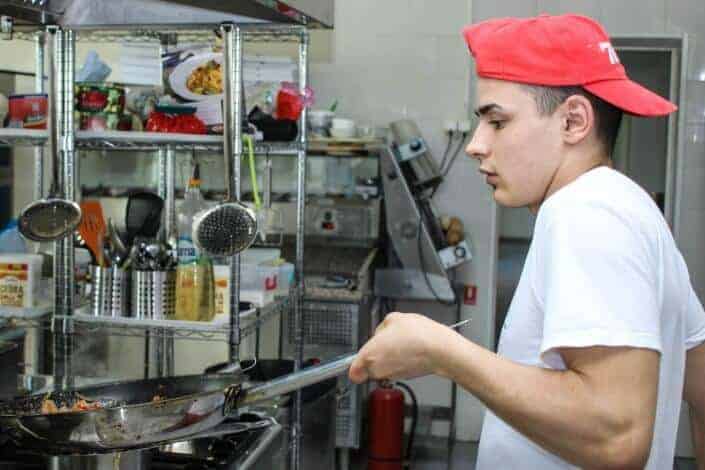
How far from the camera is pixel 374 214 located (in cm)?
388

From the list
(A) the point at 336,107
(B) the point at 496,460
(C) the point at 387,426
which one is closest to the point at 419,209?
(A) the point at 336,107

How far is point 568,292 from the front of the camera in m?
0.89

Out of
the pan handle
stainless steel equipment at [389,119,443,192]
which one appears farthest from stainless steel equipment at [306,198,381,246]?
the pan handle

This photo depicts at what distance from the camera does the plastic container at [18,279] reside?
2145 millimetres

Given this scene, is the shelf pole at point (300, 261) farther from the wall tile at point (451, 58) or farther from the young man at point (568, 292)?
the wall tile at point (451, 58)

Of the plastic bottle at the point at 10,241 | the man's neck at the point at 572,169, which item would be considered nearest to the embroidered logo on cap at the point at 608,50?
the man's neck at the point at 572,169

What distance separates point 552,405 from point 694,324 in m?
0.39

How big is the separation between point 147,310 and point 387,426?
1734 mm

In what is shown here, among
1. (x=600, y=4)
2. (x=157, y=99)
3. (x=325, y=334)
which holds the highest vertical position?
(x=600, y=4)

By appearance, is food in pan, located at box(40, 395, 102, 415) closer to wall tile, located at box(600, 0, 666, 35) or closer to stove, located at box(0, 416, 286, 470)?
stove, located at box(0, 416, 286, 470)

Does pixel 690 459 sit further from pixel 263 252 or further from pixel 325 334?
pixel 263 252

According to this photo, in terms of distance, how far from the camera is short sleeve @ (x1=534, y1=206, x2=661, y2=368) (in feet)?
2.84

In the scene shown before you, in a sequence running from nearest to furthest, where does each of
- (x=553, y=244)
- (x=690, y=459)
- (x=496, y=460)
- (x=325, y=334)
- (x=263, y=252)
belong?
(x=553, y=244)
(x=496, y=460)
(x=263, y=252)
(x=325, y=334)
(x=690, y=459)

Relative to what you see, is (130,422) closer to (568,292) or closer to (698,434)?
(568,292)
